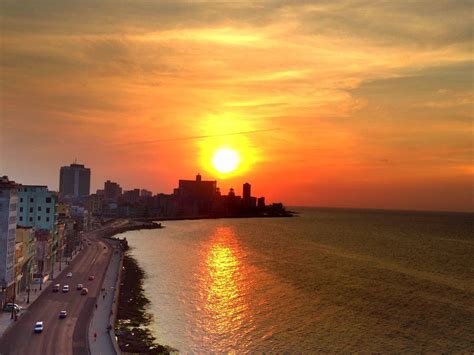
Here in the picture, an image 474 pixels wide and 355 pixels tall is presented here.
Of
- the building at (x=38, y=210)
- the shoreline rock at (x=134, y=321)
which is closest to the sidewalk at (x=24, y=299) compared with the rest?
the building at (x=38, y=210)

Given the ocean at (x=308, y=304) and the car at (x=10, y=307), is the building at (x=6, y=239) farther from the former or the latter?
the ocean at (x=308, y=304)

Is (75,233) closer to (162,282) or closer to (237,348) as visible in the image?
(162,282)

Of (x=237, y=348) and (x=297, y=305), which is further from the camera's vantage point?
(x=297, y=305)

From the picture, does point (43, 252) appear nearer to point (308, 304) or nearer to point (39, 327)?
point (39, 327)

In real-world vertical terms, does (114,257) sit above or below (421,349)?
above

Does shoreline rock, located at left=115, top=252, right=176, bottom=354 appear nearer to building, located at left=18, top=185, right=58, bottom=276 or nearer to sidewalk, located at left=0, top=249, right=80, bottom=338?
sidewalk, located at left=0, top=249, right=80, bottom=338

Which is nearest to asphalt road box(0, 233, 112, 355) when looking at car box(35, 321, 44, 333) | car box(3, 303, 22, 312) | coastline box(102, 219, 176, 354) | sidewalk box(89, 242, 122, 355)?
car box(35, 321, 44, 333)

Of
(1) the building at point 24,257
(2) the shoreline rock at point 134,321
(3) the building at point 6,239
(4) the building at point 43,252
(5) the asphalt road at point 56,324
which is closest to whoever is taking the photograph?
(5) the asphalt road at point 56,324

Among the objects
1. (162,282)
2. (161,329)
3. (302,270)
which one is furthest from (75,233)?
(161,329)
